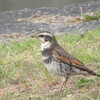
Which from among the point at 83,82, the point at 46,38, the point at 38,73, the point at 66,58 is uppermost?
A: the point at 46,38

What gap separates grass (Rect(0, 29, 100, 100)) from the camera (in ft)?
28.1

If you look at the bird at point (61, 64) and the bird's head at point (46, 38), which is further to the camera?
the bird's head at point (46, 38)

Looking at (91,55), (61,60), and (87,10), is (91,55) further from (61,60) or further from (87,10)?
(87,10)

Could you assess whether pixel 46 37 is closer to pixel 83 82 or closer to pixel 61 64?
pixel 61 64

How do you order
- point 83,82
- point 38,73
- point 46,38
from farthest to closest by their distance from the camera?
point 38,73 → point 46,38 → point 83,82

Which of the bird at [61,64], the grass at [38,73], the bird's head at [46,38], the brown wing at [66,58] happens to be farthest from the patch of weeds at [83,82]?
the bird's head at [46,38]

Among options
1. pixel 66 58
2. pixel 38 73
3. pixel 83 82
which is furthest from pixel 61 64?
pixel 38 73

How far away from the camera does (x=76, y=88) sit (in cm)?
876

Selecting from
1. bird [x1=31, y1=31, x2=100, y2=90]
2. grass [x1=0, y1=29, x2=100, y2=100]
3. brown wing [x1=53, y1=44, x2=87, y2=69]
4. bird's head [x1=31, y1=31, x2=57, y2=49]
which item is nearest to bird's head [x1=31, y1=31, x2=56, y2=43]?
bird's head [x1=31, y1=31, x2=57, y2=49]

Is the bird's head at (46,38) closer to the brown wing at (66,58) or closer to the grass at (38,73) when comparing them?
the brown wing at (66,58)

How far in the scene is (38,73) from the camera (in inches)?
402

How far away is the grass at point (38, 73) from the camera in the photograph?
858cm

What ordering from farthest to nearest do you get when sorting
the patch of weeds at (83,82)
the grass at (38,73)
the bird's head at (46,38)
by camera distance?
the bird's head at (46,38) < the patch of weeds at (83,82) < the grass at (38,73)

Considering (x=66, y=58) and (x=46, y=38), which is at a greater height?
(x=46, y=38)
